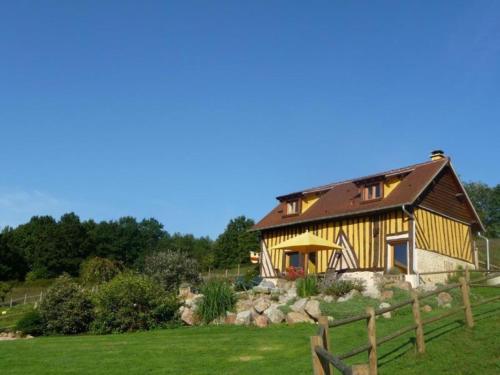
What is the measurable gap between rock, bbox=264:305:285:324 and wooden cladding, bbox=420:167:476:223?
419 inches

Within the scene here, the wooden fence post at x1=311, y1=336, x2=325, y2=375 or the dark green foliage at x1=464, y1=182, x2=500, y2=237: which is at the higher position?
the dark green foliage at x1=464, y1=182, x2=500, y2=237

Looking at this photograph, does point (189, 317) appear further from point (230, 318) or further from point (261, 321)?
point (261, 321)

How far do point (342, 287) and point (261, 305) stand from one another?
2673 millimetres

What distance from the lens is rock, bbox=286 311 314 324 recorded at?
1473 cm

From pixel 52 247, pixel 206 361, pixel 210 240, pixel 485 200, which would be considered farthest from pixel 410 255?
pixel 210 240

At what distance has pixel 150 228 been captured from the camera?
89.4 metres

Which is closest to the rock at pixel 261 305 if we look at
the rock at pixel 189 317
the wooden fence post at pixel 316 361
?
the rock at pixel 189 317

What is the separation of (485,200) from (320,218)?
5627 centimetres

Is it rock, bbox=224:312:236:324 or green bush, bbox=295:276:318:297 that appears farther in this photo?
green bush, bbox=295:276:318:297

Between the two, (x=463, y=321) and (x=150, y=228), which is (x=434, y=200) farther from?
(x=150, y=228)

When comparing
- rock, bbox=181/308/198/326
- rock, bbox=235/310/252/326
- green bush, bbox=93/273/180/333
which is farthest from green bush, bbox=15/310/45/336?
rock, bbox=235/310/252/326

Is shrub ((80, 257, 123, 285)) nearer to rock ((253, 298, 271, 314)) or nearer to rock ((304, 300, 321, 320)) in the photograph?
rock ((253, 298, 271, 314))

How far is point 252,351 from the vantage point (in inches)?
435

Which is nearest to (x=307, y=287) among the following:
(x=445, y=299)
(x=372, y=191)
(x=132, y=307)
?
(x=445, y=299)
